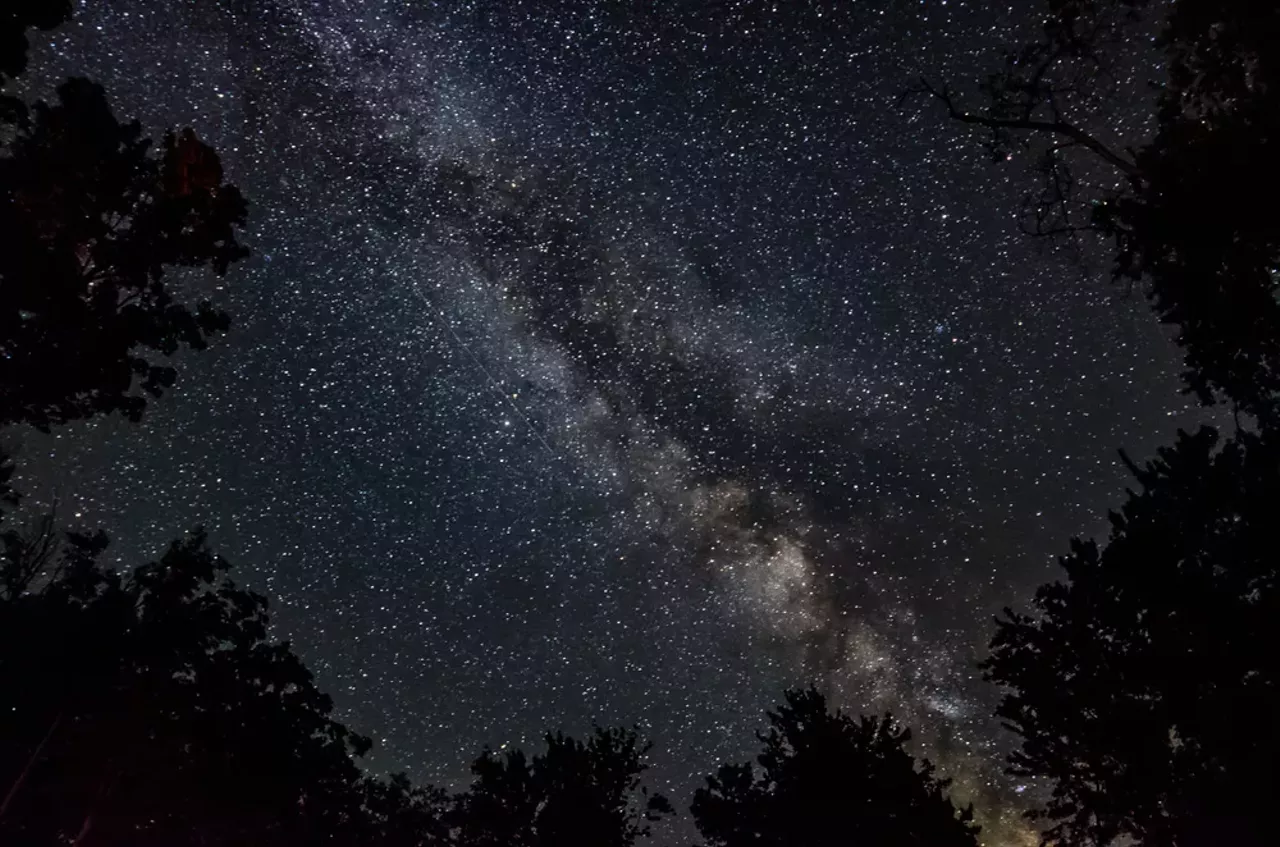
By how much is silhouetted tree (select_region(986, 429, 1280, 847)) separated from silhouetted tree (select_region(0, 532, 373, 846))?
25832 millimetres

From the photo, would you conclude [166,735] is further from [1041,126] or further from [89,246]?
[1041,126]

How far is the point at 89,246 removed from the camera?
472 inches

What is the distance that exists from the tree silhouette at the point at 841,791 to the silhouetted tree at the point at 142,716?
18.5 m

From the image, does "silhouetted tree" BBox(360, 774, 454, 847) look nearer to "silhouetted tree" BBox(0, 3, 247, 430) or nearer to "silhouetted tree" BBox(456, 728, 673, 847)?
"silhouetted tree" BBox(456, 728, 673, 847)

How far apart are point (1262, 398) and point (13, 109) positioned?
19.2 m

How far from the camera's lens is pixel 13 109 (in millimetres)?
10898

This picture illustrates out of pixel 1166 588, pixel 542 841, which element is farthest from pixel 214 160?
pixel 542 841

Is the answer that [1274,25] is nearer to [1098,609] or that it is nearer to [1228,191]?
[1228,191]

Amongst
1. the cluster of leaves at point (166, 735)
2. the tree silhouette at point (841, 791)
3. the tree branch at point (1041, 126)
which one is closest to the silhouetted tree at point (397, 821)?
the cluster of leaves at point (166, 735)

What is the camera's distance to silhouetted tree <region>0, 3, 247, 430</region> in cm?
1112

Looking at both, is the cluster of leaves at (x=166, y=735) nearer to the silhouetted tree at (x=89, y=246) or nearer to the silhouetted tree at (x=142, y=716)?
the silhouetted tree at (x=142, y=716)

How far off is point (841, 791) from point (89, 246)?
21.2 metres

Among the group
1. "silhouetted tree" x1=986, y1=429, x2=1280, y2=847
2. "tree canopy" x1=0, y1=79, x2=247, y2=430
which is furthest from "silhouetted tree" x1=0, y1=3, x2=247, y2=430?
"silhouetted tree" x1=986, y1=429, x2=1280, y2=847

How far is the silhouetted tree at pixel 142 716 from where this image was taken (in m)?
26.3
